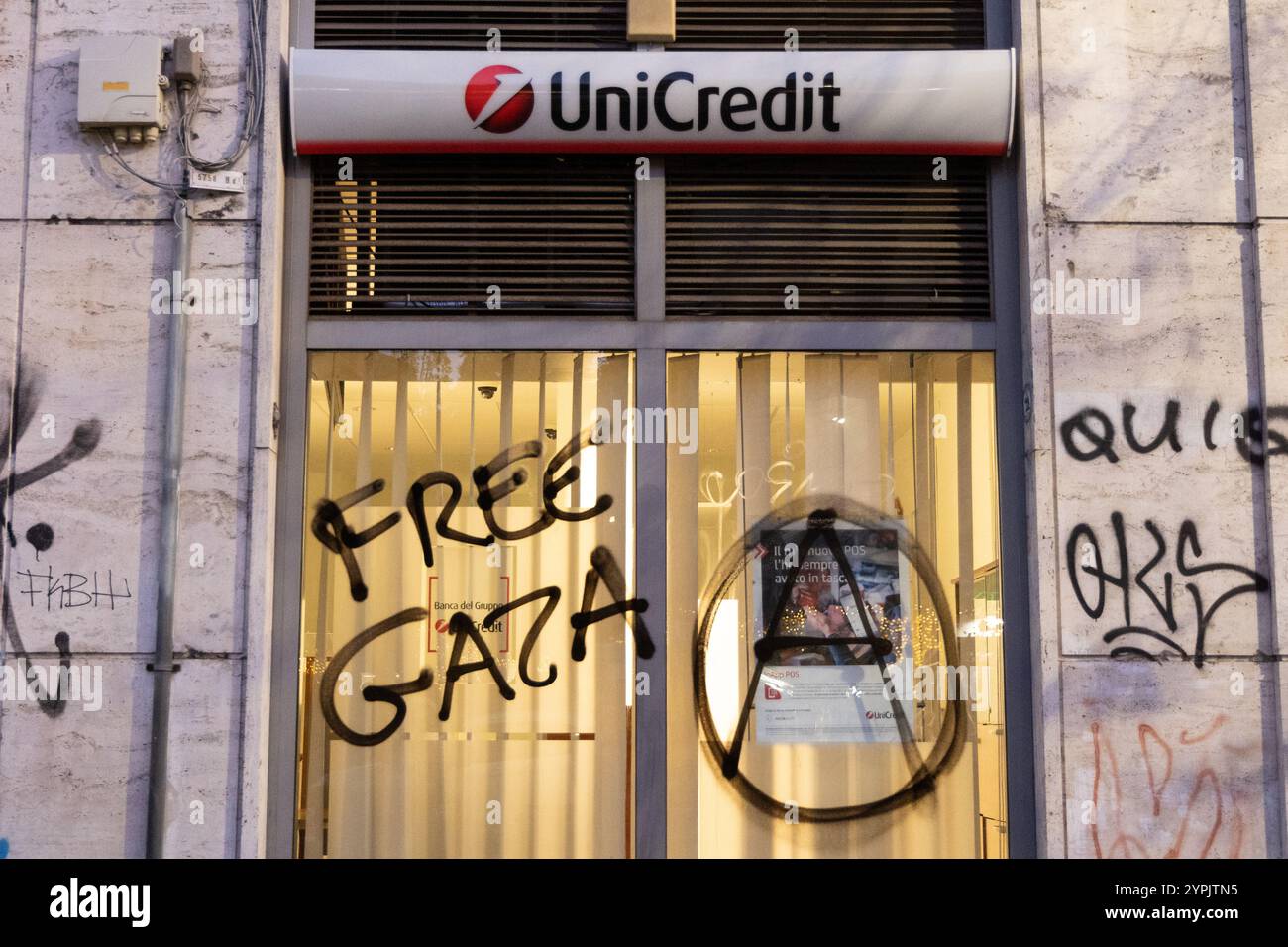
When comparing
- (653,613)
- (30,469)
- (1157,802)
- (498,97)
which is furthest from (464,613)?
(1157,802)

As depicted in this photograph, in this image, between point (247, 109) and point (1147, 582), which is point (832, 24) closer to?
point (247, 109)

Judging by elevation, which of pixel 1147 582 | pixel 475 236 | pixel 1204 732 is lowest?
pixel 1204 732

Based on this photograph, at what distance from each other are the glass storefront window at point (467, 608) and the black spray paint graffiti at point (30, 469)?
99 centimetres

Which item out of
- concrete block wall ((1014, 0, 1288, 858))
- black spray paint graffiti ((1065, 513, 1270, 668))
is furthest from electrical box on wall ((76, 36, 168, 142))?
black spray paint graffiti ((1065, 513, 1270, 668))

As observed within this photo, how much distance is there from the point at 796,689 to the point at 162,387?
309 cm

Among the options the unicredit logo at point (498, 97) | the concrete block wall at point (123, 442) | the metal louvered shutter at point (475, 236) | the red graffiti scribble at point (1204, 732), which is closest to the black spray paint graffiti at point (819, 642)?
the red graffiti scribble at point (1204, 732)

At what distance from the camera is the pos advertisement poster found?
744 cm

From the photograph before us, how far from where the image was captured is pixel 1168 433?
739 centimetres

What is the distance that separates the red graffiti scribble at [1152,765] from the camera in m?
7.15

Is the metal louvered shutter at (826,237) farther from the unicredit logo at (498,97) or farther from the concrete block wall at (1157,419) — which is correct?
the unicredit logo at (498,97)

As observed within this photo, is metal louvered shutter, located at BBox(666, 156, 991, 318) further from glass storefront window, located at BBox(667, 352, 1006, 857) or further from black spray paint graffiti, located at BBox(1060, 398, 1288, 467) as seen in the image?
black spray paint graffiti, located at BBox(1060, 398, 1288, 467)

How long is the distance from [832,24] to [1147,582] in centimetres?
292
